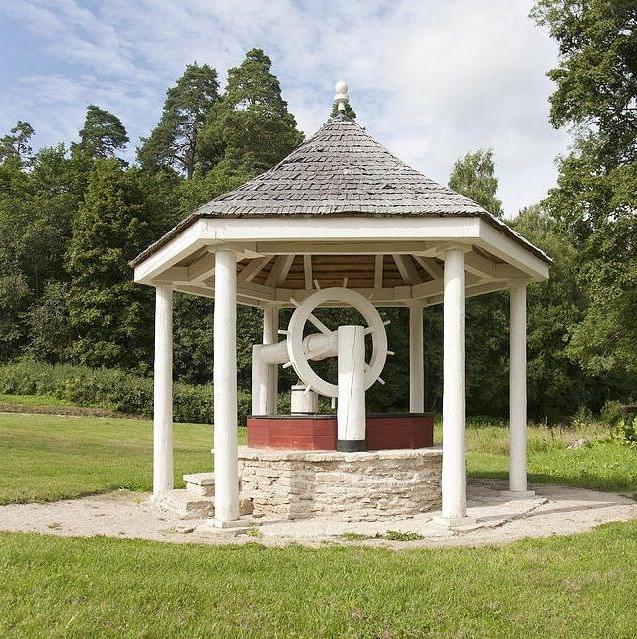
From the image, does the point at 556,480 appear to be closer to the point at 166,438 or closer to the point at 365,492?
the point at 365,492

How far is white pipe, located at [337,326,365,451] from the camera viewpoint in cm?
1059

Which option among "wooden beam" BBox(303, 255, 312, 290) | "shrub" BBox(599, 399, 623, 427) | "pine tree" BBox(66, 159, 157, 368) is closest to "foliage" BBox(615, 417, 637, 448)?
"shrub" BBox(599, 399, 623, 427)

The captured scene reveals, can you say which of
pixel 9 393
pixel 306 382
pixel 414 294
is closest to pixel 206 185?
pixel 9 393

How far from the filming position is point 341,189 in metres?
10.1

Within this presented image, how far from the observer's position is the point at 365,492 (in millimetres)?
10203

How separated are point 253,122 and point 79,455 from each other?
111ft

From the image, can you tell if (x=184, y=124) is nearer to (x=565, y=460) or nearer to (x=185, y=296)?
(x=185, y=296)

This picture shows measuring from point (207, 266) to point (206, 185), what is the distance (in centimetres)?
3232

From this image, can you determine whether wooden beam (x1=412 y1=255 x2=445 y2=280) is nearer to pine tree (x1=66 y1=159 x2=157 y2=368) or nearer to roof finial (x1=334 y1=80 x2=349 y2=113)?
roof finial (x1=334 y1=80 x2=349 y2=113)

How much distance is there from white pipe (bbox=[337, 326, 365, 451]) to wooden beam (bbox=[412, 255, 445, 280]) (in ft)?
10.9

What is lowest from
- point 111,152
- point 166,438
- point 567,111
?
point 166,438

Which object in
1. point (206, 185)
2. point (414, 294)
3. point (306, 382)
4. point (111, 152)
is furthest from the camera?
point (111, 152)

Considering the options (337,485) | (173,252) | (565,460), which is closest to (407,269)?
(173,252)

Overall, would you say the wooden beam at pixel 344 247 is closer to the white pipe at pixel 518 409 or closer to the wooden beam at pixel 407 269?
the white pipe at pixel 518 409
